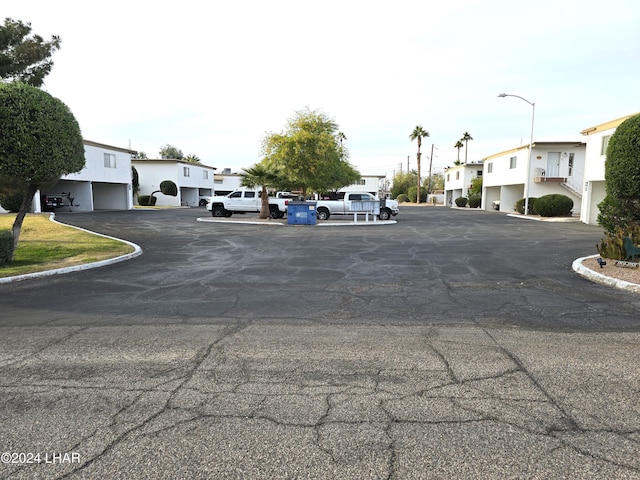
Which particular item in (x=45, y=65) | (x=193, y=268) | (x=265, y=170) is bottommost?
(x=193, y=268)

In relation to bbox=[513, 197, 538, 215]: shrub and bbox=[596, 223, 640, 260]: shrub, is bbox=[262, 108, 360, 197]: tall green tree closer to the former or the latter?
bbox=[513, 197, 538, 215]: shrub

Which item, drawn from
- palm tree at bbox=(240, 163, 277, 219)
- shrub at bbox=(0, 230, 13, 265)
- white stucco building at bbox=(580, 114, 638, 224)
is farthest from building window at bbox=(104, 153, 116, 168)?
white stucco building at bbox=(580, 114, 638, 224)

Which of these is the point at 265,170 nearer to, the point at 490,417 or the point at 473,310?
the point at 473,310

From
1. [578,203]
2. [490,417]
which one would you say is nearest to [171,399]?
[490,417]

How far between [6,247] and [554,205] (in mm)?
30317

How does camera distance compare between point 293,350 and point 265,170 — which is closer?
point 293,350

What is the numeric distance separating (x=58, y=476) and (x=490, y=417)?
2.99 meters

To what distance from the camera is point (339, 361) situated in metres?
4.32

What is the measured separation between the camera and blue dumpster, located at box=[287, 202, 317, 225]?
23.8 meters

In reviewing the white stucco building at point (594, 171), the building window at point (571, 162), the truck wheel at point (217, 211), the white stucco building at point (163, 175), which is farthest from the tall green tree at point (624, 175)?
the white stucco building at point (163, 175)

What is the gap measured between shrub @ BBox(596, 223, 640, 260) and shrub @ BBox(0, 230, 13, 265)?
14.7 metres

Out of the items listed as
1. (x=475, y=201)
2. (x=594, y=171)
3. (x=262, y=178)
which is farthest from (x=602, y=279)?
(x=475, y=201)

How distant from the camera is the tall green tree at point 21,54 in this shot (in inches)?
848

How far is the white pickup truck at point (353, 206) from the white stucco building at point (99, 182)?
19516 mm
